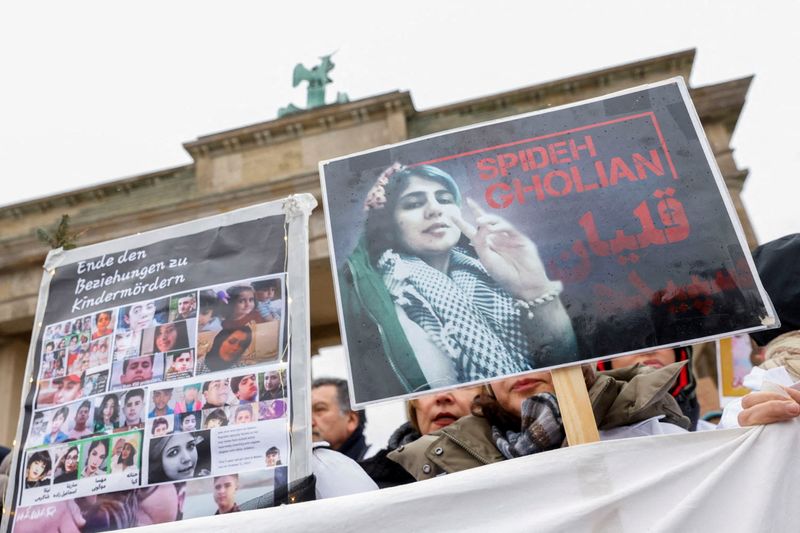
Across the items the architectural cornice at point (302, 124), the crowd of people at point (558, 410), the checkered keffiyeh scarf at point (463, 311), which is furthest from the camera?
the architectural cornice at point (302, 124)

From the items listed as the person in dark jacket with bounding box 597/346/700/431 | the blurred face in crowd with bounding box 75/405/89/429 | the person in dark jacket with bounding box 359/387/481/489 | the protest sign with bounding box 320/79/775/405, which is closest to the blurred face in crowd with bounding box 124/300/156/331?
the blurred face in crowd with bounding box 75/405/89/429

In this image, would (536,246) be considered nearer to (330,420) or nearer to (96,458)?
(96,458)

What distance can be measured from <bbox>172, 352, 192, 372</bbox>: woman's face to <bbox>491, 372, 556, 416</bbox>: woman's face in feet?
3.66

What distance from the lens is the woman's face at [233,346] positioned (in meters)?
2.28

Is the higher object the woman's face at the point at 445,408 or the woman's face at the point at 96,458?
the woman's face at the point at 445,408

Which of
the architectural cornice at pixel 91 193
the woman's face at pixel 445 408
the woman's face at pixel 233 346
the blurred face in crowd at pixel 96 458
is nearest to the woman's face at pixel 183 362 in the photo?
the woman's face at pixel 233 346

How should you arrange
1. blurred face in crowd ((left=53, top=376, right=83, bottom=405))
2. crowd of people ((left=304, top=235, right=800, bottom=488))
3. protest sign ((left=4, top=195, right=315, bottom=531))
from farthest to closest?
1. blurred face in crowd ((left=53, top=376, right=83, bottom=405))
2. protest sign ((left=4, top=195, right=315, bottom=531))
3. crowd of people ((left=304, top=235, right=800, bottom=488))

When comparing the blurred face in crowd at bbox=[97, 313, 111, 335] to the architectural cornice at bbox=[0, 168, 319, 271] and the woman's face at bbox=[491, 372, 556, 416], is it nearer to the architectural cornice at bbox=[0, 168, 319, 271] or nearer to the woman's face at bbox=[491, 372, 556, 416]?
the woman's face at bbox=[491, 372, 556, 416]

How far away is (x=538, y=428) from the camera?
1.91 m

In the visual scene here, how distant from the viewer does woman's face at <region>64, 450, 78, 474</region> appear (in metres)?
2.29

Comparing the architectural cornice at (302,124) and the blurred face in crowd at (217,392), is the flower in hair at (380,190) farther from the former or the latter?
the architectural cornice at (302,124)

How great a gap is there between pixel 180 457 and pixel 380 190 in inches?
45.2

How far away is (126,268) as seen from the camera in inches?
104

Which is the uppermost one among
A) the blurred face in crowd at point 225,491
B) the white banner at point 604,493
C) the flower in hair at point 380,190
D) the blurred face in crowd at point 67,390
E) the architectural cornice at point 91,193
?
the architectural cornice at point 91,193
